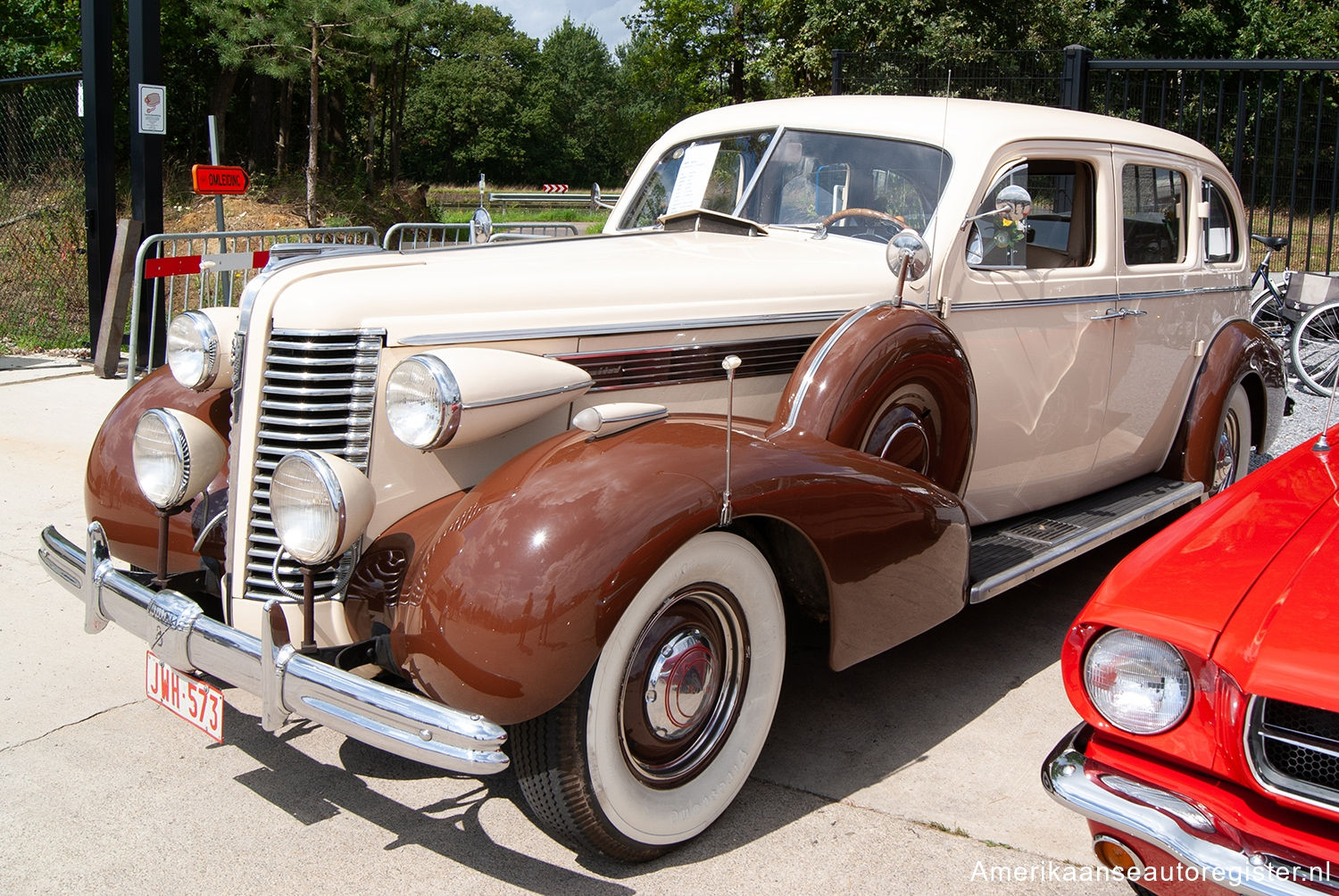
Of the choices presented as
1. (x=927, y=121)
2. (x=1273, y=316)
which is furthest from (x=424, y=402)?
(x=1273, y=316)

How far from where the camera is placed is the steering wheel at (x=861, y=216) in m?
3.83

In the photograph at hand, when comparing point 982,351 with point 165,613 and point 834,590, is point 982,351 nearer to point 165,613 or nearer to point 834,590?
point 834,590

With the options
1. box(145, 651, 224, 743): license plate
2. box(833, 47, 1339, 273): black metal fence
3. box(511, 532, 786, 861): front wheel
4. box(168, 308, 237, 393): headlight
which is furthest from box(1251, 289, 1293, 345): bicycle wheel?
box(145, 651, 224, 743): license plate

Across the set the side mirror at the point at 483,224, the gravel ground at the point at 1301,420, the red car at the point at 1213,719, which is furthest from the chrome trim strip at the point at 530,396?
the gravel ground at the point at 1301,420

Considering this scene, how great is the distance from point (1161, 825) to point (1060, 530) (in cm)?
212

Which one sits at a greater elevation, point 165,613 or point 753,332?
point 753,332

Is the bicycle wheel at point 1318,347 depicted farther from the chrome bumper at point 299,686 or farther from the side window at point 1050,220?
the chrome bumper at point 299,686

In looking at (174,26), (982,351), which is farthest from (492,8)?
(982,351)

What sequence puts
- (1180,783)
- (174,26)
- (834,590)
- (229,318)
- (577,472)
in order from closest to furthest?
(1180,783)
(577,472)
(834,590)
(229,318)
(174,26)

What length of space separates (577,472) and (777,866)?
1080 millimetres

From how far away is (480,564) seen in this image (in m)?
2.33

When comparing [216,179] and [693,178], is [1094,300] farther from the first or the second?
[216,179]

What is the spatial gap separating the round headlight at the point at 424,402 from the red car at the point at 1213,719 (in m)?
1.45

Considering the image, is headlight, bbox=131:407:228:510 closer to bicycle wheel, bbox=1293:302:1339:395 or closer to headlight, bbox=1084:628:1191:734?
headlight, bbox=1084:628:1191:734
